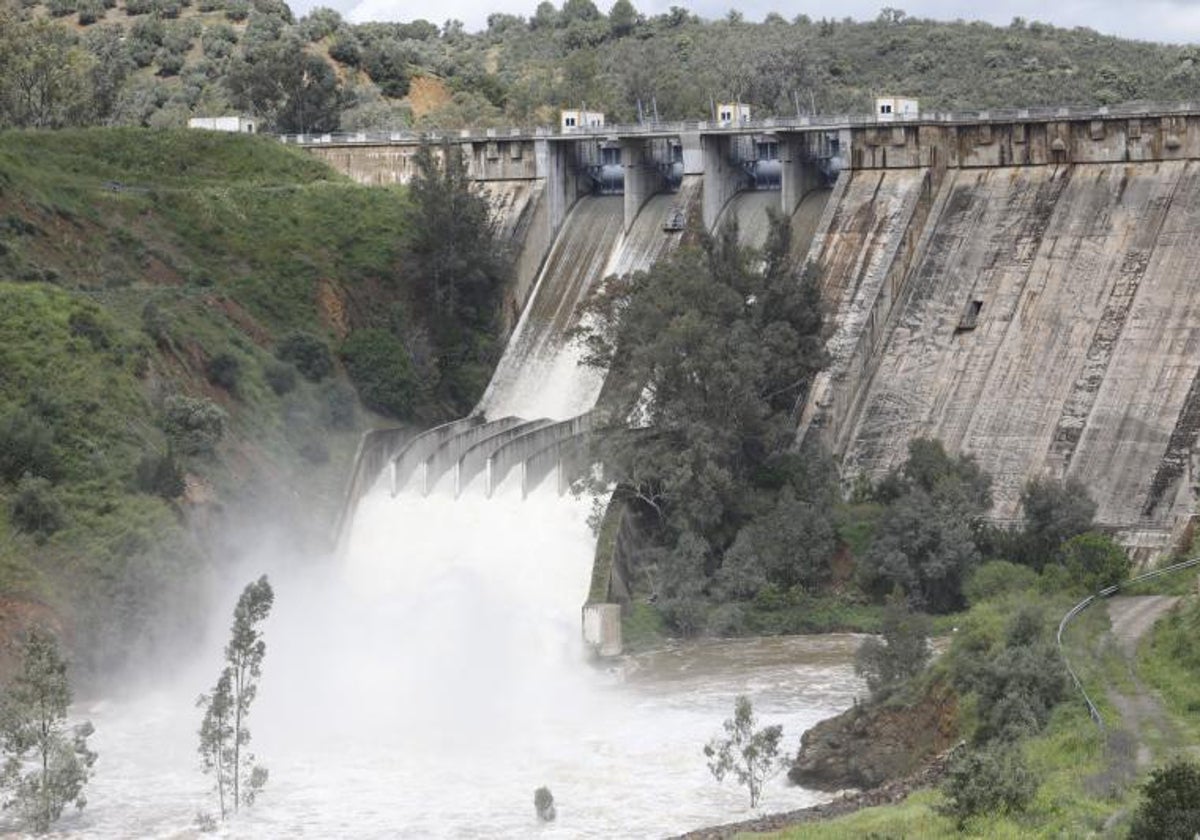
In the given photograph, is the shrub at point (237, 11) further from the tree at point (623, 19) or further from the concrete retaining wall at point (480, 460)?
the concrete retaining wall at point (480, 460)

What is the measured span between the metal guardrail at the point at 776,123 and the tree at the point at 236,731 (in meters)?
32.9

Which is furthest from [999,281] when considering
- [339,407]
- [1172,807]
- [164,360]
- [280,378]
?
[1172,807]

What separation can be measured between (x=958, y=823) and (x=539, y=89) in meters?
92.2

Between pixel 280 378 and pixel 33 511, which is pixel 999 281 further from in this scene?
pixel 33 511

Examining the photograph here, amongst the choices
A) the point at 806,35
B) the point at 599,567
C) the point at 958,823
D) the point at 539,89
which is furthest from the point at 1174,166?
the point at 806,35

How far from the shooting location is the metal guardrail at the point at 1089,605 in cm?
3925

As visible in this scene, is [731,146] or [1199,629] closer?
[1199,629]

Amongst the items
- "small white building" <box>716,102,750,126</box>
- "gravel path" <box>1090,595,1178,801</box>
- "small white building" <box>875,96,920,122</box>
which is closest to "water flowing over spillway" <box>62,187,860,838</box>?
"gravel path" <box>1090,595,1178,801</box>

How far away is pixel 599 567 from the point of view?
194 feet

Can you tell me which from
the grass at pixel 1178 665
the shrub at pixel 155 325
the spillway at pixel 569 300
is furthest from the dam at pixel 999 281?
the shrub at pixel 155 325

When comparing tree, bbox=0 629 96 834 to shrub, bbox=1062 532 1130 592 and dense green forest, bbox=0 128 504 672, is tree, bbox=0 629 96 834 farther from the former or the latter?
shrub, bbox=1062 532 1130 592

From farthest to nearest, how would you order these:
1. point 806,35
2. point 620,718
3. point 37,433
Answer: point 806,35 < point 37,433 < point 620,718

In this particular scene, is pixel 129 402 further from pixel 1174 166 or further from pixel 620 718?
pixel 1174 166

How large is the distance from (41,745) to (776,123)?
38452 millimetres
